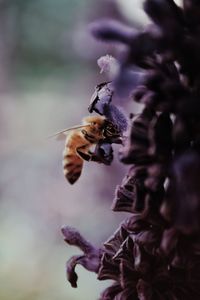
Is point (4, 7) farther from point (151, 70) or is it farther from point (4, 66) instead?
point (151, 70)

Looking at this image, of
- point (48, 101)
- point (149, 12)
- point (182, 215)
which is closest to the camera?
point (182, 215)

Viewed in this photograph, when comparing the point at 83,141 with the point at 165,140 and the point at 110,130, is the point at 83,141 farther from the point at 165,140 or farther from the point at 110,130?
the point at 165,140

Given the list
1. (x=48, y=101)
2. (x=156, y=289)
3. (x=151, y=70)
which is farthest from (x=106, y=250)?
(x=48, y=101)

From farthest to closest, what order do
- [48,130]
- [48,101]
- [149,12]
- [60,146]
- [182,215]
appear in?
[48,101] < [48,130] < [60,146] < [149,12] < [182,215]

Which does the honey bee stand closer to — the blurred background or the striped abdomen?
the striped abdomen

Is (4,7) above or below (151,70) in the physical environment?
above

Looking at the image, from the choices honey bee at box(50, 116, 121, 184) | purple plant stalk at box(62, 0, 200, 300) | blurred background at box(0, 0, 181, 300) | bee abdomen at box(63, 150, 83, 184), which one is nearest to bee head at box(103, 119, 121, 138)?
honey bee at box(50, 116, 121, 184)

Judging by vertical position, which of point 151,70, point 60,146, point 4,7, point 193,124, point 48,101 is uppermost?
point 4,7

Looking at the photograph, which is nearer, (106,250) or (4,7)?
(106,250)
